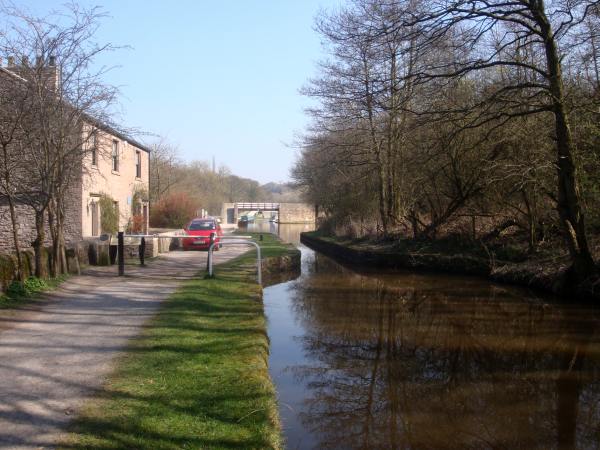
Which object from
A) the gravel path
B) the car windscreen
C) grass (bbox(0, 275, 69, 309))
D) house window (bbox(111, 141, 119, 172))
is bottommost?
the gravel path

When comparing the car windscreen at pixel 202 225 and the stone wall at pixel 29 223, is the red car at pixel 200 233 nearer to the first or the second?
the car windscreen at pixel 202 225

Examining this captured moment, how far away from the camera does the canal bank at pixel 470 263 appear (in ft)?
47.5

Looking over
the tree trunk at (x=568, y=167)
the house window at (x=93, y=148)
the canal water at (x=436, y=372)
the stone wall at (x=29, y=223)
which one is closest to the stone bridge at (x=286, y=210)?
the house window at (x=93, y=148)

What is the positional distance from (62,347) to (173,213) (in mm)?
29689

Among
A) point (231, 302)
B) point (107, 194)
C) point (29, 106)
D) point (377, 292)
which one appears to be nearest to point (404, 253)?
point (377, 292)

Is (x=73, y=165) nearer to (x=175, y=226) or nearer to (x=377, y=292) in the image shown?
(x=377, y=292)

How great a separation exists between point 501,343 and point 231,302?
491 centimetres

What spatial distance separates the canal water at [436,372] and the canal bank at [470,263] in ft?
2.50

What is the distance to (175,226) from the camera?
36188mm

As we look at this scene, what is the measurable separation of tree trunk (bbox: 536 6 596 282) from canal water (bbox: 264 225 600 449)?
1.36 metres

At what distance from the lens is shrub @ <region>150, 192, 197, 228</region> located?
36.3 metres

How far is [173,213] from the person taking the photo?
36.4m

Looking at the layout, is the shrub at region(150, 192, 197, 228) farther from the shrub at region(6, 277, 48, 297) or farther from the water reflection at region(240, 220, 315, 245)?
the shrub at region(6, 277, 48, 297)

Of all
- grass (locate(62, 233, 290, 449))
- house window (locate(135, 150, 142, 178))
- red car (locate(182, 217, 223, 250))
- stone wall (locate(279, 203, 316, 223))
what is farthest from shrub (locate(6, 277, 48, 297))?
stone wall (locate(279, 203, 316, 223))
